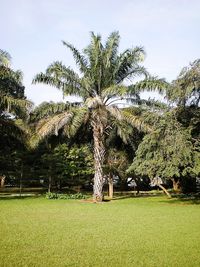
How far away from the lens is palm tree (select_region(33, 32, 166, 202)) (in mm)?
22031

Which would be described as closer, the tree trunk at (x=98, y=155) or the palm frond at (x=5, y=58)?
the palm frond at (x=5, y=58)

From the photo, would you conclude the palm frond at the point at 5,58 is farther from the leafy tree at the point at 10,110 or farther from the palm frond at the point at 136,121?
the palm frond at the point at 136,121

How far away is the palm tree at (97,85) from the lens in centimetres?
2203

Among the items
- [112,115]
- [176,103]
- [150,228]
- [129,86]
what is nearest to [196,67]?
[176,103]

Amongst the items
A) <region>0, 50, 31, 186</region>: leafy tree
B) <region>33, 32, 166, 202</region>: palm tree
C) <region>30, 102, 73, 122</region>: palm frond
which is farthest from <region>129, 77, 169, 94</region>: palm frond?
<region>0, 50, 31, 186</region>: leafy tree

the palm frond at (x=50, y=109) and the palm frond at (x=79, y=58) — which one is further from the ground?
the palm frond at (x=79, y=58)

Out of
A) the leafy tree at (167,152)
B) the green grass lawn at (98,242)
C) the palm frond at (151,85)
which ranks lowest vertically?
the green grass lawn at (98,242)

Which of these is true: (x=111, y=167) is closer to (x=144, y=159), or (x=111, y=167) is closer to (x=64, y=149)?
(x=64, y=149)

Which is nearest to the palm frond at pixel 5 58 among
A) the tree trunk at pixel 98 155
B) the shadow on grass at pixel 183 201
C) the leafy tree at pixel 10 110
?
the leafy tree at pixel 10 110

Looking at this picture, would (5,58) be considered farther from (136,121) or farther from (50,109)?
(136,121)

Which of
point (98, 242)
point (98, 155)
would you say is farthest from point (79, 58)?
point (98, 242)

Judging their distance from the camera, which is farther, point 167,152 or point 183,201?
point 183,201

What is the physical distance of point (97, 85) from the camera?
23.2m

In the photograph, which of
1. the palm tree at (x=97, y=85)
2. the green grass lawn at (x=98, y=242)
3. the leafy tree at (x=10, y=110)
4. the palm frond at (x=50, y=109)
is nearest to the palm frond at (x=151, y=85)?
the palm tree at (x=97, y=85)
